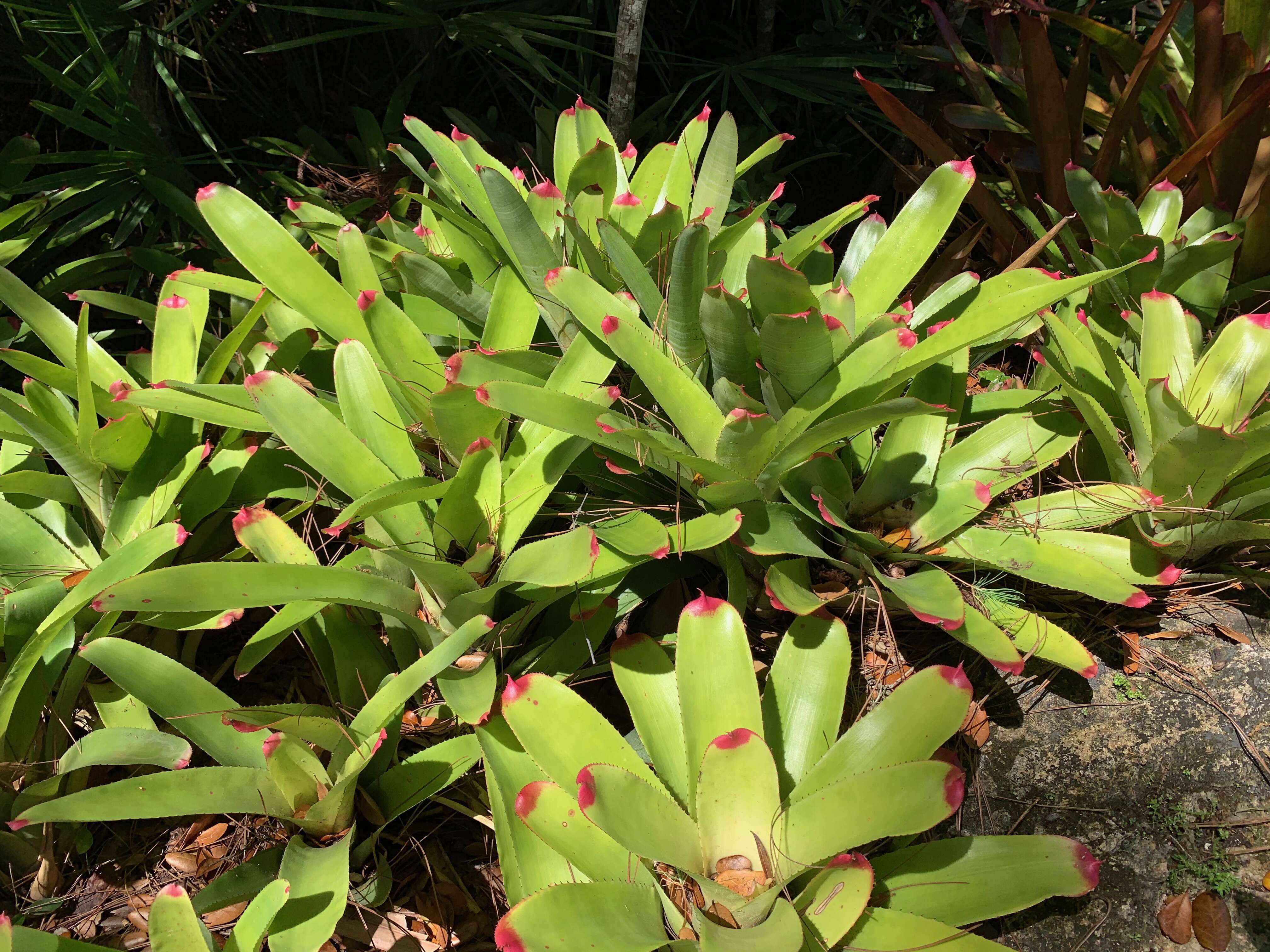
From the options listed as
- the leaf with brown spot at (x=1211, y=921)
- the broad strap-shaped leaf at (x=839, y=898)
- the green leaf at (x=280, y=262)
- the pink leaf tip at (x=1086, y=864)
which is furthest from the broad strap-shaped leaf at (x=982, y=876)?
the green leaf at (x=280, y=262)

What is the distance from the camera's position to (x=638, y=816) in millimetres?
921

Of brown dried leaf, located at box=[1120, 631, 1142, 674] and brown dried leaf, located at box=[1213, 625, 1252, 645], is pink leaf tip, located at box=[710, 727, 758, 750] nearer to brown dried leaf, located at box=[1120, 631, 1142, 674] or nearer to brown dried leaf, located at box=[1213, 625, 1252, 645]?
→ brown dried leaf, located at box=[1120, 631, 1142, 674]

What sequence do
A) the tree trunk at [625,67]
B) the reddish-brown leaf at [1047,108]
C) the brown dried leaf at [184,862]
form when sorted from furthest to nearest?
the tree trunk at [625,67] → the reddish-brown leaf at [1047,108] → the brown dried leaf at [184,862]

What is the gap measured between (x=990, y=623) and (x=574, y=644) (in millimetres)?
585

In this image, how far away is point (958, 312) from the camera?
54.9 inches

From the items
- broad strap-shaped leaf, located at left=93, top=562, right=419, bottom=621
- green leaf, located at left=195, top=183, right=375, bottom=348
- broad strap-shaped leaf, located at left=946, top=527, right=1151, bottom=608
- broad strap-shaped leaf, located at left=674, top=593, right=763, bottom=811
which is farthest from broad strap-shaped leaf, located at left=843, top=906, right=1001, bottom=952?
green leaf, located at left=195, top=183, right=375, bottom=348

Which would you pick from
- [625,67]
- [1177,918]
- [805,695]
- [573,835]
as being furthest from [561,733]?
[625,67]

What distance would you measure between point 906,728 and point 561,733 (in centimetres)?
42

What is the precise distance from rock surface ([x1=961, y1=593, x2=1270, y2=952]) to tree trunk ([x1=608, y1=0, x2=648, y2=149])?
1.43 metres

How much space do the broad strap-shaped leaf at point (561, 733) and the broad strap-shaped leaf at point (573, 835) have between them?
25 millimetres

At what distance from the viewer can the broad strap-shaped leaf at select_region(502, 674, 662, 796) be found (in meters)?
1.03

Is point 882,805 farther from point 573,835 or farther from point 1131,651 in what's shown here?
point 1131,651

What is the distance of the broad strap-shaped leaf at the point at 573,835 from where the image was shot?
991 mm

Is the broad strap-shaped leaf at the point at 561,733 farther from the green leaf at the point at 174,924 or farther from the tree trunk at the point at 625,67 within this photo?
the tree trunk at the point at 625,67
